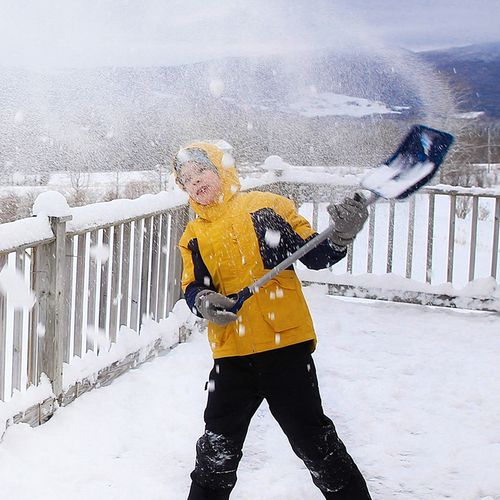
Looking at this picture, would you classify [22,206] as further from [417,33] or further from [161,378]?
[417,33]

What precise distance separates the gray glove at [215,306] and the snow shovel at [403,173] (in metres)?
0.04

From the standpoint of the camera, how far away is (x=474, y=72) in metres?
4.32

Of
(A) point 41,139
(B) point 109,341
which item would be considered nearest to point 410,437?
(B) point 109,341

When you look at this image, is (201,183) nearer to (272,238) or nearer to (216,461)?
(272,238)

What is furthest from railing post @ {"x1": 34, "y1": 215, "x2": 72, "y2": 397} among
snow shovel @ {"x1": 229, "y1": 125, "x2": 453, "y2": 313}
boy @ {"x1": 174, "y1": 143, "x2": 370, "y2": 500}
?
snow shovel @ {"x1": 229, "y1": 125, "x2": 453, "y2": 313}

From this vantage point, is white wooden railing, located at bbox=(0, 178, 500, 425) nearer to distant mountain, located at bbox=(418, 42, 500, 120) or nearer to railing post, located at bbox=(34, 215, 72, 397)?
railing post, located at bbox=(34, 215, 72, 397)

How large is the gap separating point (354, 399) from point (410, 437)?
57cm

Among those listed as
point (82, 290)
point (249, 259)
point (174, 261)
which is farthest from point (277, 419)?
point (174, 261)

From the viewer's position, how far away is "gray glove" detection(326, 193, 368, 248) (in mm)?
2361

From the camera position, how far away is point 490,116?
4.33 metres

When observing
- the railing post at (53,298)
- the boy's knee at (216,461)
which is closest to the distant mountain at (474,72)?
the railing post at (53,298)

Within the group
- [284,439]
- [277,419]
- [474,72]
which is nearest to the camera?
[277,419]

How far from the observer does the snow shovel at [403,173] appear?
8.02 ft

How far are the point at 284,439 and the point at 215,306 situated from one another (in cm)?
153
